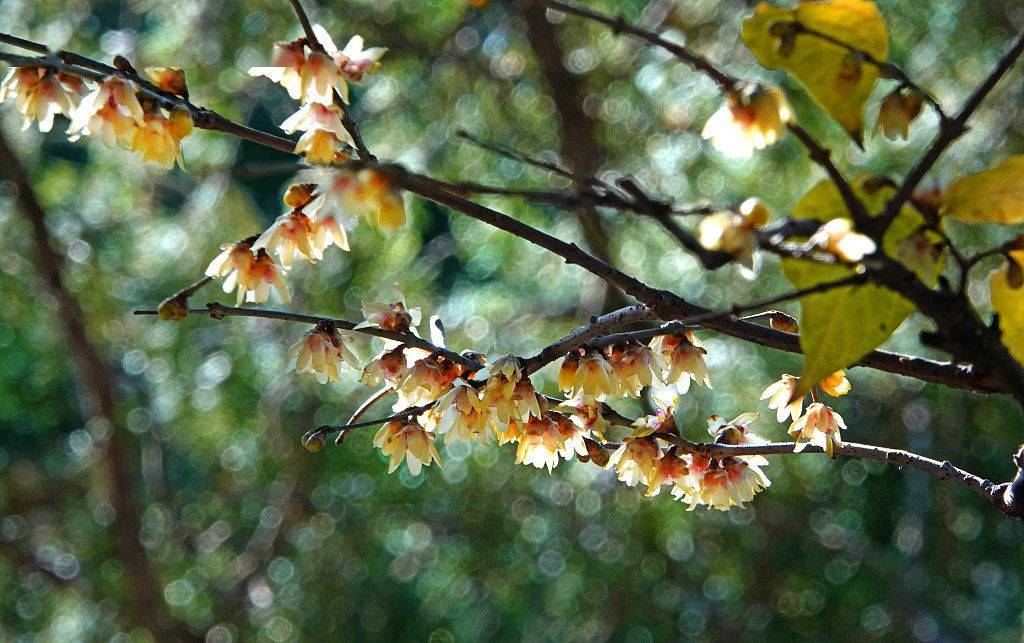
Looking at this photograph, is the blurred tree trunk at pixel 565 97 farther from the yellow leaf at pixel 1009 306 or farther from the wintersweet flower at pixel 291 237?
the yellow leaf at pixel 1009 306

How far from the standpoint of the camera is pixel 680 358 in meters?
0.67

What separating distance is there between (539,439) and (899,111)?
0.28m

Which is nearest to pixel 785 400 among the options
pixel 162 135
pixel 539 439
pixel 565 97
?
pixel 539 439

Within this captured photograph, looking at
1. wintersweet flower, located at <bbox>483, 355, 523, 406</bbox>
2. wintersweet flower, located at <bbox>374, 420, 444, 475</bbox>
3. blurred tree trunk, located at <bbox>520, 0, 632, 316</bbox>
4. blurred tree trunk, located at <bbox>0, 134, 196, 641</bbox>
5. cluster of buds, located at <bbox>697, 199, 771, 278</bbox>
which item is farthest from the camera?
blurred tree trunk, located at <bbox>520, 0, 632, 316</bbox>

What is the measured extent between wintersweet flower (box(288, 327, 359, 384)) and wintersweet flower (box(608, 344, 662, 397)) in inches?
6.2

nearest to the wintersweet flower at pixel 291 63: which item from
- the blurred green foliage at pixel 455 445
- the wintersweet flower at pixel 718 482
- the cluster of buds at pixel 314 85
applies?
the cluster of buds at pixel 314 85

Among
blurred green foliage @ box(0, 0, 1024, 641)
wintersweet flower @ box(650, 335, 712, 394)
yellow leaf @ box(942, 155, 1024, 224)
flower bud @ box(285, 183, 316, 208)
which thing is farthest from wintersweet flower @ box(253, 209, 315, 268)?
blurred green foliage @ box(0, 0, 1024, 641)

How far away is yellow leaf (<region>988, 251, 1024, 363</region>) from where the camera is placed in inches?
17.0

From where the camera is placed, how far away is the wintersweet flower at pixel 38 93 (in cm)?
61

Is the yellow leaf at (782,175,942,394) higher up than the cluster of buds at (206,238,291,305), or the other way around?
the cluster of buds at (206,238,291,305)

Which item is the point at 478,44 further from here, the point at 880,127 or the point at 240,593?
the point at 880,127

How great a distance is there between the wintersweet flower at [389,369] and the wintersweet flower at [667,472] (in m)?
0.17

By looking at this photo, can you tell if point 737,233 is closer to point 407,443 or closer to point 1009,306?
point 1009,306

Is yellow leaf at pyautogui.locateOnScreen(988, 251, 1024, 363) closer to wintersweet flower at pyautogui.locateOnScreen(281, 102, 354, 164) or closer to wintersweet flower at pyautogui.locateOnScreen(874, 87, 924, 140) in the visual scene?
wintersweet flower at pyautogui.locateOnScreen(874, 87, 924, 140)
